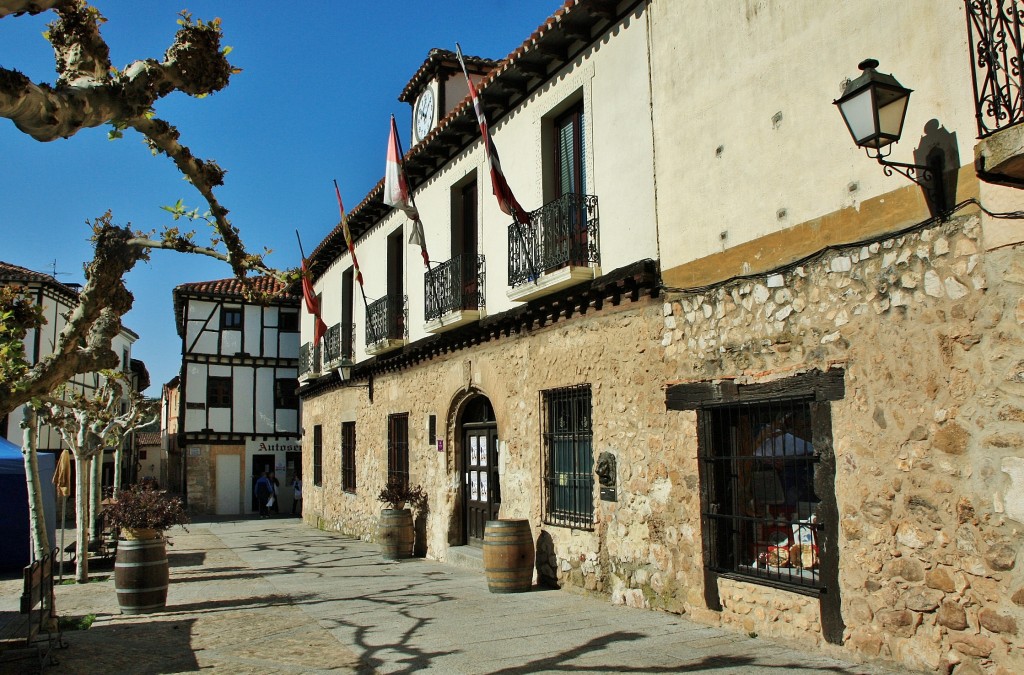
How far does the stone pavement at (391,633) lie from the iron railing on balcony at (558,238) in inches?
145

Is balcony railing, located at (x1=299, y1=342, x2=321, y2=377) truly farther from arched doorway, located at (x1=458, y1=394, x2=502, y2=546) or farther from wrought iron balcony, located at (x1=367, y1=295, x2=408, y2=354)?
arched doorway, located at (x1=458, y1=394, x2=502, y2=546)

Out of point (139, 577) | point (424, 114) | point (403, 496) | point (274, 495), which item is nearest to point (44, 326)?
point (274, 495)

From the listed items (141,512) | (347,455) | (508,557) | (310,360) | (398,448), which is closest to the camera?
(141,512)

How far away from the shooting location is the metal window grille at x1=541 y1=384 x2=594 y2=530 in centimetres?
931

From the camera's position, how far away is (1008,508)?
490cm

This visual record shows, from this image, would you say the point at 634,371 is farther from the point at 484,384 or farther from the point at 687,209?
the point at 484,384

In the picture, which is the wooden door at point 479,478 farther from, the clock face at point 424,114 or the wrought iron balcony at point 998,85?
the wrought iron balcony at point 998,85

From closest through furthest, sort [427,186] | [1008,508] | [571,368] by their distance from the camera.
Answer: [1008,508] < [571,368] < [427,186]

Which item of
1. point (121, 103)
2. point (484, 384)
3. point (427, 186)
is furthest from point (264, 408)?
point (121, 103)

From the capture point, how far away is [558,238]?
9508 millimetres

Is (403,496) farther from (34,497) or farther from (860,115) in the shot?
(860,115)

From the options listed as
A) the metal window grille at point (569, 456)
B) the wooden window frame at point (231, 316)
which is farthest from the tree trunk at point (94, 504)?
the wooden window frame at point (231, 316)

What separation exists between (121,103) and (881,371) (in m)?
5.12

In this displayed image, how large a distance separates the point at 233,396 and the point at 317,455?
26.6 feet
